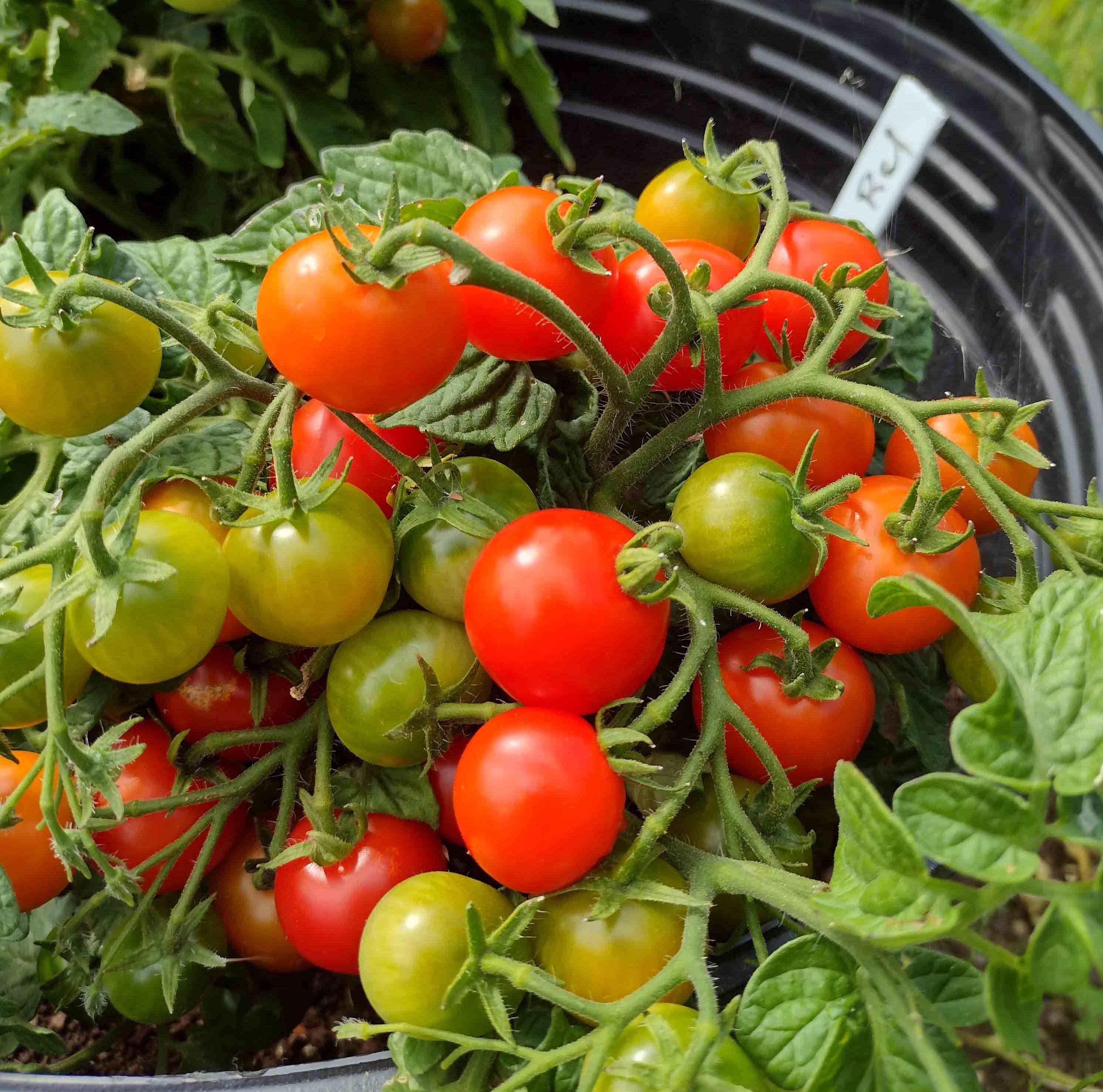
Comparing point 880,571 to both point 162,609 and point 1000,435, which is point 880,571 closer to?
point 1000,435

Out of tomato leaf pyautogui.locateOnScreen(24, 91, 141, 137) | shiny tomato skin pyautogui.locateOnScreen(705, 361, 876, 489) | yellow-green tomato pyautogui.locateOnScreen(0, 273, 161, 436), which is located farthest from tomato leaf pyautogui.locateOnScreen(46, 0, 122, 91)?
shiny tomato skin pyautogui.locateOnScreen(705, 361, 876, 489)

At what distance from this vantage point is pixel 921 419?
0.56 meters

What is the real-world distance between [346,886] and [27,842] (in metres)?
0.20

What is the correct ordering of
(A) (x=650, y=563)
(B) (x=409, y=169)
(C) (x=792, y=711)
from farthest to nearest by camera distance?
(B) (x=409, y=169) → (C) (x=792, y=711) → (A) (x=650, y=563)

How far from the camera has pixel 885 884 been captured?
0.38 metres

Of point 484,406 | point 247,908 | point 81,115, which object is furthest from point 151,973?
point 81,115

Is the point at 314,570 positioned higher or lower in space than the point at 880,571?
lower

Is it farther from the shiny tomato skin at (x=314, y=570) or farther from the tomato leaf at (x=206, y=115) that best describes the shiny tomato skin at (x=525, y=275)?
the tomato leaf at (x=206, y=115)

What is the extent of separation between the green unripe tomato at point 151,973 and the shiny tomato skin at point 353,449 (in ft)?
A: 0.93

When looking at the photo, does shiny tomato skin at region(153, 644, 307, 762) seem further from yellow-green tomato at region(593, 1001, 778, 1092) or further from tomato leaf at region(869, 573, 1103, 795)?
tomato leaf at region(869, 573, 1103, 795)

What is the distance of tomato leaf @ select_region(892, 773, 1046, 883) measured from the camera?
35cm

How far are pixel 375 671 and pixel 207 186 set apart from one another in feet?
2.64

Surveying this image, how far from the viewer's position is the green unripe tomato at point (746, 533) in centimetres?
52

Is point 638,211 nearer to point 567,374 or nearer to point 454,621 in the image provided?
point 567,374
